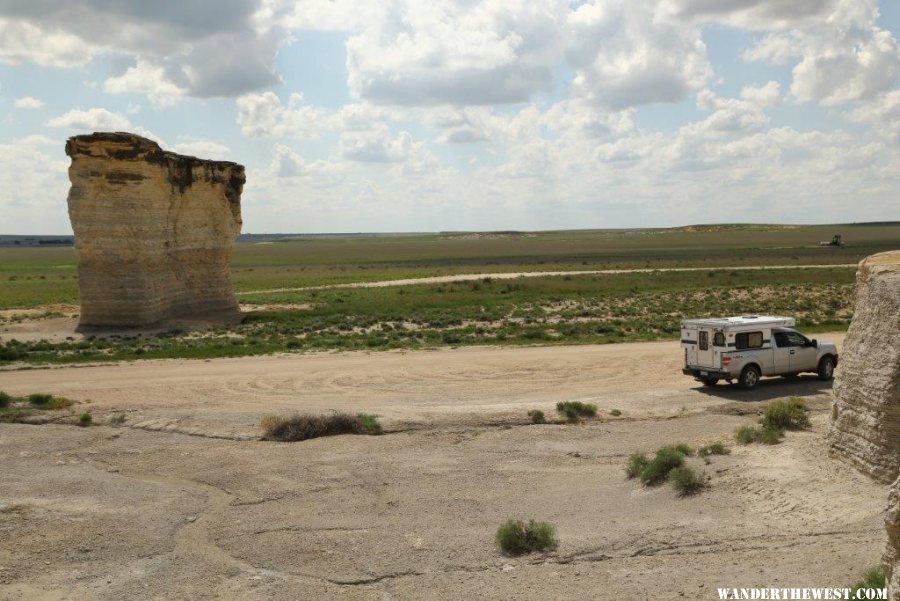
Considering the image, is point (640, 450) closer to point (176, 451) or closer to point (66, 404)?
point (176, 451)

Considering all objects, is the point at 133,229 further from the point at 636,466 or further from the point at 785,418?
the point at 785,418

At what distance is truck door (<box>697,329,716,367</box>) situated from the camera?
22.5 m

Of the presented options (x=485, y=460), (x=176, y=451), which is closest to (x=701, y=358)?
(x=485, y=460)

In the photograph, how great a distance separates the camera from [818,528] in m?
10.9

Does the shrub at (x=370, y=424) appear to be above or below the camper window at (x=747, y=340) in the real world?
below

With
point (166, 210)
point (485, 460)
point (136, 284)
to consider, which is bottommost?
point (485, 460)

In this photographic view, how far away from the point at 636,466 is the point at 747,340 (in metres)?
10.0

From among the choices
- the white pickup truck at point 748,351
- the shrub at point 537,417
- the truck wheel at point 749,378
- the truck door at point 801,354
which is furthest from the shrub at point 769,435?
the truck door at point 801,354

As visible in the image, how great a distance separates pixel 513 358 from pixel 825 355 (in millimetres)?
10630

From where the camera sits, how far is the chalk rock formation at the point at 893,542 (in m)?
7.64

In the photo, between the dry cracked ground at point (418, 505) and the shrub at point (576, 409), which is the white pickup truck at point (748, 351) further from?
the shrub at point (576, 409)

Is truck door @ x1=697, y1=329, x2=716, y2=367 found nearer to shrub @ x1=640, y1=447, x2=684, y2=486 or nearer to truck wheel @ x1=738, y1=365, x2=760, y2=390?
truck wheel @ x1=738, y1=365, x2=760, y2=390

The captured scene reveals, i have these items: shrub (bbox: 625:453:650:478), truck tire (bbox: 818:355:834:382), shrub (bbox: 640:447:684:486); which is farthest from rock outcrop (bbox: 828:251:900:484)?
truck tire (bbox: 818:355:834:382)

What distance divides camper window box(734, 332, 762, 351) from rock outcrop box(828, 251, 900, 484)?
846 cm
